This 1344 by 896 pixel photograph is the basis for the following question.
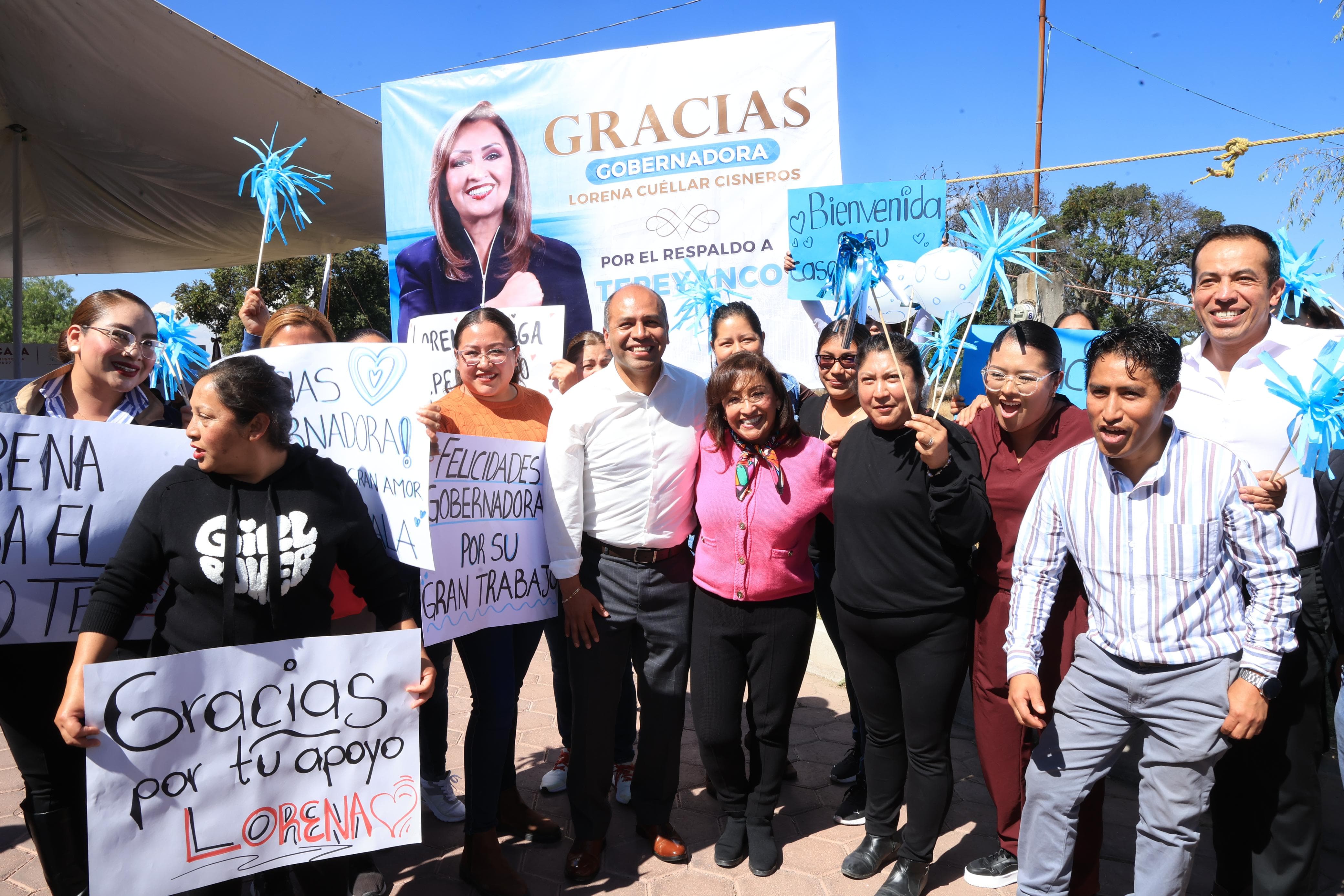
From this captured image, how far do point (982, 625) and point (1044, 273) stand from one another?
4.05 ft

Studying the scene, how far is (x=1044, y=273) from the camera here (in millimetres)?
2930

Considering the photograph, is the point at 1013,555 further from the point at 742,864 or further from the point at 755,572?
the point at 742,864

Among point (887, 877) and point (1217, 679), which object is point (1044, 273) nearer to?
point (1217, 679)

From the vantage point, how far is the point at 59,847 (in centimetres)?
264

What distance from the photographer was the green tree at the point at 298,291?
17109mm

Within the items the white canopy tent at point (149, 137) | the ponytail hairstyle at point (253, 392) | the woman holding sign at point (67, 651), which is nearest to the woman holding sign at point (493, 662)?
the ponytail hairstyle at point (253, 392)

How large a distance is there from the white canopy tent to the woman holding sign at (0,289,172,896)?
354 cm

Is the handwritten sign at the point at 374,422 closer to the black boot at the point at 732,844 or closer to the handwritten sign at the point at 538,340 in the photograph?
the handwritten sign at the point at 538,340

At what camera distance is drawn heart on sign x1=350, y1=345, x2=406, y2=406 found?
2750 mm

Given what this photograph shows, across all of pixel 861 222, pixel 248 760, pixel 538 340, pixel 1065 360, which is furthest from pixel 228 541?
pixel 1065 360

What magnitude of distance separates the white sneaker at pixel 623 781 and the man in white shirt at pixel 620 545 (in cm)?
51

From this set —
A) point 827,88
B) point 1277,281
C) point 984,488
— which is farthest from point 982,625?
point 827,88

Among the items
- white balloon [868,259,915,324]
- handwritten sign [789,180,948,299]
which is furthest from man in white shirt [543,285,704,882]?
handwritten sign [789,180,948,299]

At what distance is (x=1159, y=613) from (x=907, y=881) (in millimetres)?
1330
